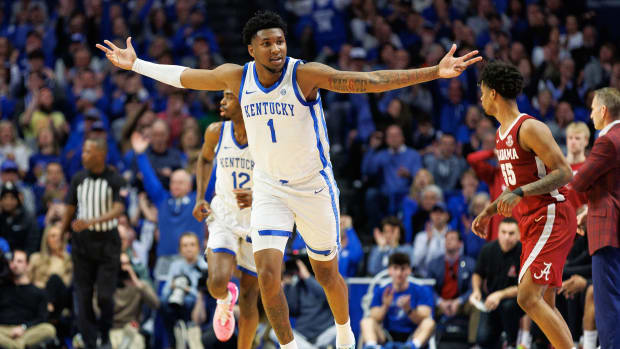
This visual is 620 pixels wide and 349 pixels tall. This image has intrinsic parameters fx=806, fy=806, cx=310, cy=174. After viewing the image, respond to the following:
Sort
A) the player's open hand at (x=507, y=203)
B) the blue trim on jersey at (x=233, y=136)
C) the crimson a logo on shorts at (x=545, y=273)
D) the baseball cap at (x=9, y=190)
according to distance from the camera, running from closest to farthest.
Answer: the player's open hand at (x=507, y=203), the crimson a logo on shorts at (x=545, y=273), the blue trim on jersey at (x=233, y=136), the baseball cap at (x=9, y=190)

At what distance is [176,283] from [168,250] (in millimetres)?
997

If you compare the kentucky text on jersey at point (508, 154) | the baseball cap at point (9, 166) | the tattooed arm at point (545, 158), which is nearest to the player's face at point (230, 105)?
the kentucky text on jersey at point (508, 154)

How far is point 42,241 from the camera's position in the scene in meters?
11.7

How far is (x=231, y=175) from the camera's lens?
7.43 metres

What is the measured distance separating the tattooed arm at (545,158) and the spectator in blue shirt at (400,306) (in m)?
3.92

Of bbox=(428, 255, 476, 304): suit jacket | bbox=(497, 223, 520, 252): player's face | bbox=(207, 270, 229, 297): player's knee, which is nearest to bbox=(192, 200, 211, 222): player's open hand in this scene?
bbox=(207, 270, 229, 297): player's knee

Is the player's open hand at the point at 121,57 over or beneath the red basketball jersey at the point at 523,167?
over

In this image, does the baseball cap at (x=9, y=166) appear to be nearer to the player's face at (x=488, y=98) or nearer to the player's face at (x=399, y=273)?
the player's face at (x=399, y=273)

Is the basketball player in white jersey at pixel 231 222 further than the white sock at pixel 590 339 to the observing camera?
No

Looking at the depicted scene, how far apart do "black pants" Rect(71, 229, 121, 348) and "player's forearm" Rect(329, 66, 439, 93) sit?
A: 5.09 metres

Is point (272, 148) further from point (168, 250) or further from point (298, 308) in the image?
point (168, 250)

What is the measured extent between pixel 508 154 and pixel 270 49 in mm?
1975

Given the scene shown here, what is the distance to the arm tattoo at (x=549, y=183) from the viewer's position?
577 centimetres

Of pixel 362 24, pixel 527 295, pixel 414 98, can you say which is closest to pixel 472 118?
pixel 414 98
